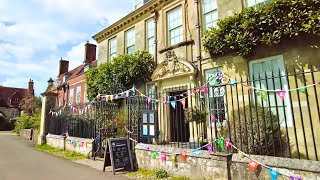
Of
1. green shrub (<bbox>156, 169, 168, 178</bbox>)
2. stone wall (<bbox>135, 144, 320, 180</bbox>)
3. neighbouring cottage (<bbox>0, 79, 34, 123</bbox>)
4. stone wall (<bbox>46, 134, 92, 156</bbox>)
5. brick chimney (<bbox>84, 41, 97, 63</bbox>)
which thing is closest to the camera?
stone wall (<bbox>135, 144, 320, 180</bbox>)

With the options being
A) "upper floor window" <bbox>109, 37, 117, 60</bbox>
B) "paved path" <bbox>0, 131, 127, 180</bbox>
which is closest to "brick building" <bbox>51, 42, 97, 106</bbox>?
"upper floor window" <bbox>109, 37, 117, 60</bbox>

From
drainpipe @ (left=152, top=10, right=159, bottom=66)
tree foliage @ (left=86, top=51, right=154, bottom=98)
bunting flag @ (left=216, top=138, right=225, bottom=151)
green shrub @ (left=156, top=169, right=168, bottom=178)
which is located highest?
drainpipe @ (left=152, top=10, right=159, bottom=66)

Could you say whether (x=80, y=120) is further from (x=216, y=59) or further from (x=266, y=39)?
(x=266, y=39)

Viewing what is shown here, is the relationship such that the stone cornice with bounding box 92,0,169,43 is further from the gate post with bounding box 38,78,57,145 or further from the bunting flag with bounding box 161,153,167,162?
the bunting flag with bounding box 161,153,167,162

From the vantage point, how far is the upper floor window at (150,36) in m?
13.0

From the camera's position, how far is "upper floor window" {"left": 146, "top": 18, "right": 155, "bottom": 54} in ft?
42.8

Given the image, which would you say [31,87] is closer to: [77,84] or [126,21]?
[77,84]

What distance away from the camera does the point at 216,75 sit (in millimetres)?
9570

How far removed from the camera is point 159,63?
12094 mm

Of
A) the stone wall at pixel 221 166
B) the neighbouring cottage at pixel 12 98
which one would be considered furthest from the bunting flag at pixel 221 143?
the neighbouring cottage at pixel 12 98

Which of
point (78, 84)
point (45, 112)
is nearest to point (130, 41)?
point (45, 112)

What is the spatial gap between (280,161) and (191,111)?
441cm

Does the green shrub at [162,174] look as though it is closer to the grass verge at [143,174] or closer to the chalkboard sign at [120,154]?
the grass verge at [143,174]

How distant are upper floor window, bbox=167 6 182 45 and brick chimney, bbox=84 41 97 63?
15.6 metres
